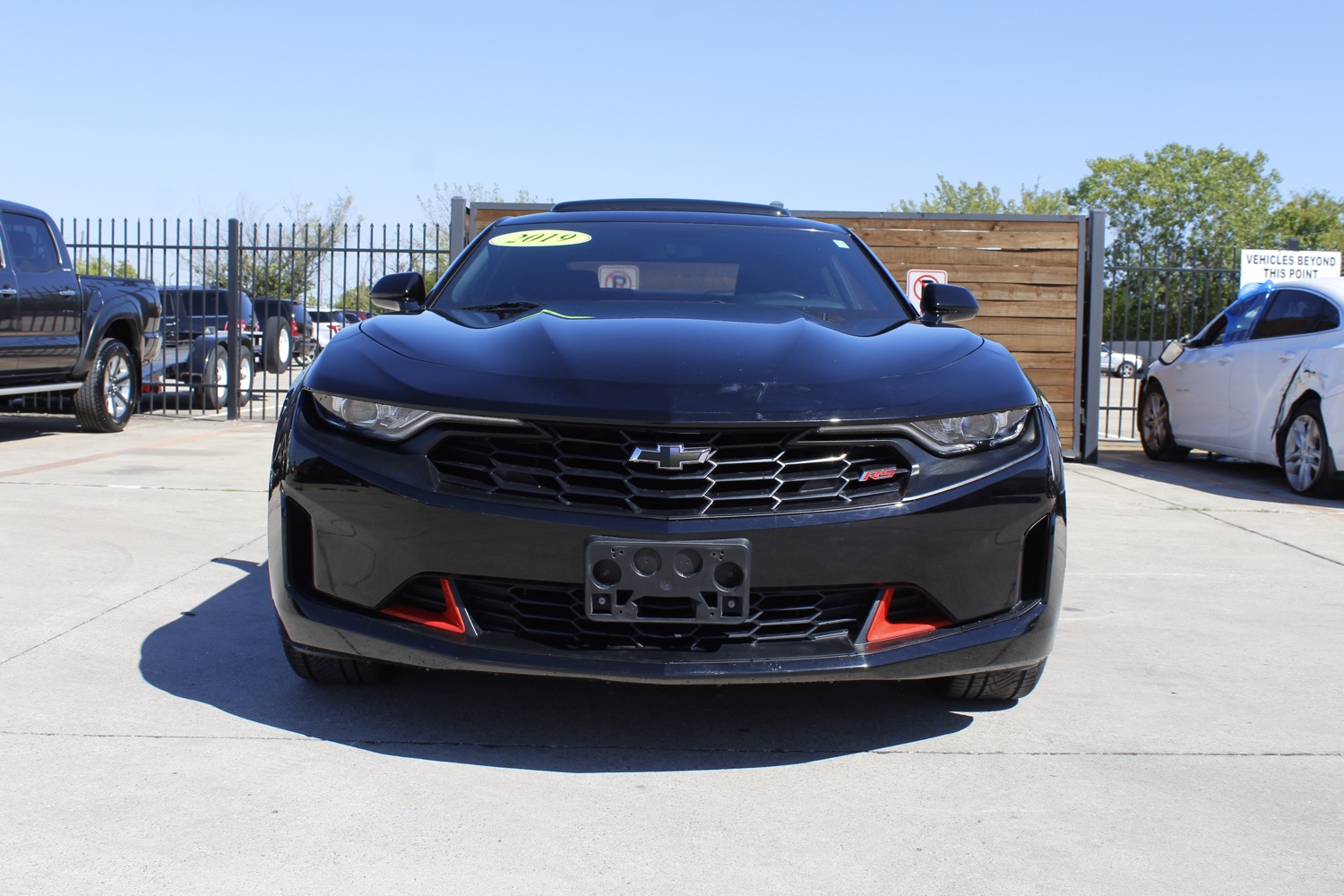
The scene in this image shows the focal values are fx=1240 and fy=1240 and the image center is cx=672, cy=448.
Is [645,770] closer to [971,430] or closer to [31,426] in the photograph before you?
[971,430]

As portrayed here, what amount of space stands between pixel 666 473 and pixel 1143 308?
60128 millimetres

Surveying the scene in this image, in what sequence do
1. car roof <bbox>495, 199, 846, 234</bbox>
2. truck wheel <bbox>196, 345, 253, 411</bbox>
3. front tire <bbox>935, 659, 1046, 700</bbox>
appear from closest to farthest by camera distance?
front tire <bbox>935, 659, 1046, 700</bbox> → car roof <bbox>495, 199, 846, 234</bbox> → truck wheel <bbox>196, 345, 253, 411</bbox>

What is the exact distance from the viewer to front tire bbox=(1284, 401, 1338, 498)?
835 centimetres

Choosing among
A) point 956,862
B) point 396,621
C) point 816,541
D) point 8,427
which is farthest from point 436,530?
point 8,427

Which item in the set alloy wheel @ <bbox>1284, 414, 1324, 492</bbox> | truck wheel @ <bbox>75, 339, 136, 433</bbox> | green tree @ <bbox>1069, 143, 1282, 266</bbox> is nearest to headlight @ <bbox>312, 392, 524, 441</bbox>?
alloy wheel @ <bbox>1284, 414, 1324, 492</bbox>

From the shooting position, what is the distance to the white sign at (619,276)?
161 inches

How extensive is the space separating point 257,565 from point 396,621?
2.60m

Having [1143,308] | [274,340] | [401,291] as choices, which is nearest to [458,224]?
[274,340]

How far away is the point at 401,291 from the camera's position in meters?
4.13

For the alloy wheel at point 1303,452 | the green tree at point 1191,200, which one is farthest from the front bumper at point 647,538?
the green tree at point 1191,200

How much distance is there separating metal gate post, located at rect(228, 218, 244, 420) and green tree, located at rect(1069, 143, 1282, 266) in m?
63.8

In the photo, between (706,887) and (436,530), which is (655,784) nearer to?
(706,887)

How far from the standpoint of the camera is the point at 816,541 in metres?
2.74

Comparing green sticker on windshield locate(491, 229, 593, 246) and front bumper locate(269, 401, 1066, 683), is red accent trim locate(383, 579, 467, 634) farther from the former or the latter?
green sticker on windshield locate(491, 229, 593, 246)
